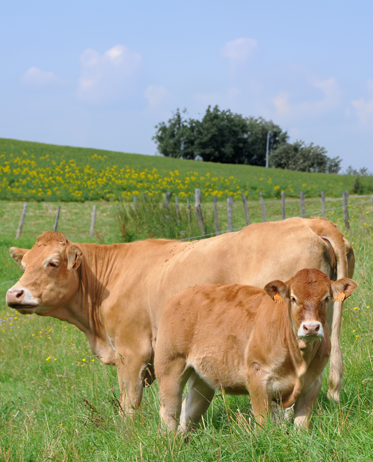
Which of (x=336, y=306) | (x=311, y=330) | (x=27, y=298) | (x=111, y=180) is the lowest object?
(x=27, y=298)

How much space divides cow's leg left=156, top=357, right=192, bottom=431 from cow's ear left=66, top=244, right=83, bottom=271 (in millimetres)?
1950

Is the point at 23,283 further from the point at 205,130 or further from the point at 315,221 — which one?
the point at 205,130

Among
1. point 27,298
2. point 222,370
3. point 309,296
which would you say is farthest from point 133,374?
point 309,296

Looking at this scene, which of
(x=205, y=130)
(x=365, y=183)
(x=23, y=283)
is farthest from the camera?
(x=205, y=130)

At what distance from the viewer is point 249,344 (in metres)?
3.68

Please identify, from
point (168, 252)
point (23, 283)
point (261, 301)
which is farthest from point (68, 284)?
point (261, 301)

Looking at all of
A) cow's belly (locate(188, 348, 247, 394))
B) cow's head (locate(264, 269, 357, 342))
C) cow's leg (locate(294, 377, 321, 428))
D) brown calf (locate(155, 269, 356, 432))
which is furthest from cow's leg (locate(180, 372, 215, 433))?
cow's head (locate(264, 269, 357, 342))

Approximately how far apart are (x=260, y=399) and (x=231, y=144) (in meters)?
79.5

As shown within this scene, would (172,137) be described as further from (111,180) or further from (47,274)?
(47,274)

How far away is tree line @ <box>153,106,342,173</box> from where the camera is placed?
236 feet

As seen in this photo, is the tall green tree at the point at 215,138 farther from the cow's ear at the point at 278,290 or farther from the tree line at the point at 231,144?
the cow's ear at the point at 278,290

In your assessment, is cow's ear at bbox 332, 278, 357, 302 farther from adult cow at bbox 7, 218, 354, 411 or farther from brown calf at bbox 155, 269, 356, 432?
adult cow at bbox 7, 218, 354, 411

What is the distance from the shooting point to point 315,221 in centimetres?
477

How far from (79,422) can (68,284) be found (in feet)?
5.19
